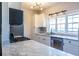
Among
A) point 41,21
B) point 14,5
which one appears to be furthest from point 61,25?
point 14,5

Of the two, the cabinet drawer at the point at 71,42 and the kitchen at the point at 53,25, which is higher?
the kitchen at the point at 53,25

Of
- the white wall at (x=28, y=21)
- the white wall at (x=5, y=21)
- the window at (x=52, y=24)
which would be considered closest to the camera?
the white wall at (x=5, y=21)

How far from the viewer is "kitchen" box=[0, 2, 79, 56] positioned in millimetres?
1509

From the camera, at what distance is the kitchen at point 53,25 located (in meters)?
1.51

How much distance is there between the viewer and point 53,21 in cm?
162

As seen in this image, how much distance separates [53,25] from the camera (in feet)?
5.31

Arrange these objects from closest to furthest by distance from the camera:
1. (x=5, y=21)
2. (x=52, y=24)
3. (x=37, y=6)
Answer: (x=5, y=21) < (x=37, y=6) < (x=52, y=24)

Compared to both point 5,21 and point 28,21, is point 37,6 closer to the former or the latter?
point 28,21

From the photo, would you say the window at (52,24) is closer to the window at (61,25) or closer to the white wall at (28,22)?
the window at (61,25)

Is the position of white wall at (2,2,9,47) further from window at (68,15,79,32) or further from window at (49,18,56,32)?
window at (68,15,79,32)

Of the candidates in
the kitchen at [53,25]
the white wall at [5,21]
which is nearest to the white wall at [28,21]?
the kitchen at [53,25]

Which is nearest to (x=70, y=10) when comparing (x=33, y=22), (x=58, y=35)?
(x=58, y=35)

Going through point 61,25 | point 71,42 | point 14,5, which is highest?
point 14,5

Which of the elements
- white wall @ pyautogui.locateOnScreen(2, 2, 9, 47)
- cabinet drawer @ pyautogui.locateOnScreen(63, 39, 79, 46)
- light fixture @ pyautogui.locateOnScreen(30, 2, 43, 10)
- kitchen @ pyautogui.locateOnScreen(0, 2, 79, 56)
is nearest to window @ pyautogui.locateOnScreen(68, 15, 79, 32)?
kitchen @ pyautogui.locateOnScreen(0, 2, 79, 56)
